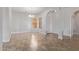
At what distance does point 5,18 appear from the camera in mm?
2867

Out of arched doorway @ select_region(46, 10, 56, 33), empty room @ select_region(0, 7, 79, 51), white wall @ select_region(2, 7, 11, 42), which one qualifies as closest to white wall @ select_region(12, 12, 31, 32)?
empty room @ select_region(0, 7, 79, 51)

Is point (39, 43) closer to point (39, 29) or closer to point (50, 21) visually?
point (39, 29)

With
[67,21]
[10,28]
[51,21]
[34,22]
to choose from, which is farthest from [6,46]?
[67,21]

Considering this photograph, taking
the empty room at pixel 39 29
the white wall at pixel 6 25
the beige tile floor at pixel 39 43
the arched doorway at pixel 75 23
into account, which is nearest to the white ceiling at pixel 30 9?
the empty room at pixel 39 29

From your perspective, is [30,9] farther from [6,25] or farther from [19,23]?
[6,25]

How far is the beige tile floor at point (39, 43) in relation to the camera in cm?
288

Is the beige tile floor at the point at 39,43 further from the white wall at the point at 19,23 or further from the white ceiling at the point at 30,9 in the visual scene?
→ the white ceiling at the point at 30,9

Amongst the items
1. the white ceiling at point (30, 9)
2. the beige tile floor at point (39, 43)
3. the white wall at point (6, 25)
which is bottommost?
the beige tile floor at point (39, 43)

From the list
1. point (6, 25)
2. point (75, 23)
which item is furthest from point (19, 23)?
point (75, 23)

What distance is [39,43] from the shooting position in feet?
9.56

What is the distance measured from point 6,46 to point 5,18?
0.64 metres

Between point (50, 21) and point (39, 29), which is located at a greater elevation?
point (50, 21)

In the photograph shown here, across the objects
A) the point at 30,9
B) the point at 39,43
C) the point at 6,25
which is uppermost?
the point at 30,9

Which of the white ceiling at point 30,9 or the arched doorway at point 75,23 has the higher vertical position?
the white ceiling at point 30,9
